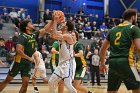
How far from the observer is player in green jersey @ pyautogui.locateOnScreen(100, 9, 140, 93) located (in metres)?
6.30

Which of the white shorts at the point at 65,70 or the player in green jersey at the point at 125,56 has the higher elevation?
the player in green jersey at the point at 125,56

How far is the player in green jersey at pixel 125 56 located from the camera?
6301 mm

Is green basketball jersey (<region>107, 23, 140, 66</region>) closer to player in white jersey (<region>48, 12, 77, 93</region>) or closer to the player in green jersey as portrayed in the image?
the player in green jersey

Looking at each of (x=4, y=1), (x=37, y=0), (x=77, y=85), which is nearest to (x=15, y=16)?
(x=4, y=1)

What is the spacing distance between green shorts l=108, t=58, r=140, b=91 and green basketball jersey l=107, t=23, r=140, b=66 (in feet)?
0.36

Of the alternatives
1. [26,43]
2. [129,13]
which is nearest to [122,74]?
[129,13]

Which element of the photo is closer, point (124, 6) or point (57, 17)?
point (57, 17)

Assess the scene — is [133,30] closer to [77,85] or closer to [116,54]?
[116,54]

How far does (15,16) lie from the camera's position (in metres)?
23.8

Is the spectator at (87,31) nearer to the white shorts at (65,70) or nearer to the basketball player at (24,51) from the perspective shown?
the basketball player at (24,51)

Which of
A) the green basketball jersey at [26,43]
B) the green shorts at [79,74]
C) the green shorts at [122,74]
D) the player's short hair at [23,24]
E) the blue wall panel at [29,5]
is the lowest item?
the green shorts at [79,74]

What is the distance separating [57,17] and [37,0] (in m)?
22.8

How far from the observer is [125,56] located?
636 centimetres

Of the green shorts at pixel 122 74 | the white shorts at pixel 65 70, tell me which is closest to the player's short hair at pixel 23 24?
the white shorts at pixel 65 70
